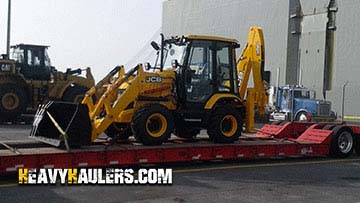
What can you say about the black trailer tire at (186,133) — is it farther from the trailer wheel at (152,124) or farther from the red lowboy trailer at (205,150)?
the trailer wheel at (152,124)

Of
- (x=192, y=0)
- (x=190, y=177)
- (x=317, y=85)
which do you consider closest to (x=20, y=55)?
(x=190, y=177)

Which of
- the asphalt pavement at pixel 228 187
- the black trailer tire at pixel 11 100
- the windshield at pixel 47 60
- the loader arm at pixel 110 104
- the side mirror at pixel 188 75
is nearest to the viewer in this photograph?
the asphalt pavement at pixel 228 187

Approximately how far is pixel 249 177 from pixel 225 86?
2.85 metres

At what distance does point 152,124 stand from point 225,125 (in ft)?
6.66

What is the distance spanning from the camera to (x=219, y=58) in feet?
41.8

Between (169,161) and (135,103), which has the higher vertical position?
(135,103)

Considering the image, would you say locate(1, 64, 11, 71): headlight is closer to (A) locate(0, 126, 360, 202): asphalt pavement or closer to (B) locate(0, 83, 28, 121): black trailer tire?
(B) locate(0, 83, 28, 121): black trailer tire

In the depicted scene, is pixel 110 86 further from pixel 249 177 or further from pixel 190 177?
pixel 249 177

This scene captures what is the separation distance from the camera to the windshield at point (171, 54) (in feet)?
40.3

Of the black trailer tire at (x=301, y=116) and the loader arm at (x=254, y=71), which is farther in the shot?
the black trailer tire at (x=301, y=116)

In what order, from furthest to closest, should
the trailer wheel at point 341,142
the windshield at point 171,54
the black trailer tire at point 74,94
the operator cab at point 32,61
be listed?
the operator cab at point 32,61, the black trailer tire at point 74,94, the trailer wheel at point 341,142, the windshield at point 171,54

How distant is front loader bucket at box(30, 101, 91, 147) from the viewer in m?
10.5

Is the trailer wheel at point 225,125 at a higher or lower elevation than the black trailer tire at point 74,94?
lower

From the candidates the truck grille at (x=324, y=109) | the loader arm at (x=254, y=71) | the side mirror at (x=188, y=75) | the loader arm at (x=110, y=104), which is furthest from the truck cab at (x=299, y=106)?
the loader arm at (x=110, y=104)
